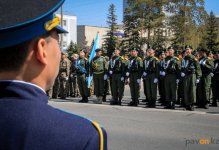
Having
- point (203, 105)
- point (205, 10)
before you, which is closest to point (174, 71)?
point (203, 105)

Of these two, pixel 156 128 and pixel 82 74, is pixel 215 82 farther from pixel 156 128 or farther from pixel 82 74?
pixel 156 128

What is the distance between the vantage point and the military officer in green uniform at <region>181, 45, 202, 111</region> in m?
9.76

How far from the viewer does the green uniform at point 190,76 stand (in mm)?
9773

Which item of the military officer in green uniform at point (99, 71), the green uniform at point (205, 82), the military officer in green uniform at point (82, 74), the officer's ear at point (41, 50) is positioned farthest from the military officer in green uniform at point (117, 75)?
the officer's ear at point (41, 50)

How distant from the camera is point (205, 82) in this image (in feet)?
36.0

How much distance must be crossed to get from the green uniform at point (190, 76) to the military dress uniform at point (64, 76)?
5905 mm

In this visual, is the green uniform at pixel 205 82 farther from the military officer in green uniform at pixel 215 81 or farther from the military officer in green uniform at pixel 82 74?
the military officer in green uniform at pixel 82 74

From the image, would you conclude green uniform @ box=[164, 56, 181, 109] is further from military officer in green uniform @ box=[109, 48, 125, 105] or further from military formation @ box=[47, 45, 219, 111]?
military officer in green uniform @ box=[109, 48, 125, 105]

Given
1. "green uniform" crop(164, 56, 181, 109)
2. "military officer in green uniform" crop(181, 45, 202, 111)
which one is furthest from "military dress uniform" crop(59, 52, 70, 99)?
"military officer in green uniform" crop(181, 45, 202, 111)

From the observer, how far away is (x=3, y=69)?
1.23m

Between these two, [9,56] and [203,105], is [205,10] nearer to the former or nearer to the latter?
[203,105]

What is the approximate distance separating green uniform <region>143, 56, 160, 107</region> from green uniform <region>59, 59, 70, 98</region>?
165 inches

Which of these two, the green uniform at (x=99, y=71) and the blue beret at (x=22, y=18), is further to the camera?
the green uniform at (x=99, y=71)

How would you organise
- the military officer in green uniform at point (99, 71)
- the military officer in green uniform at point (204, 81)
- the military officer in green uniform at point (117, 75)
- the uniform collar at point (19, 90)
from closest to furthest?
1. the uniform collar at point (19, 90)
2. the military officer in green uniform at point (204, 81)
3. the military officer in green uniform at point (117, 75)
4. the military officer in green uniform at point (99, 71)
